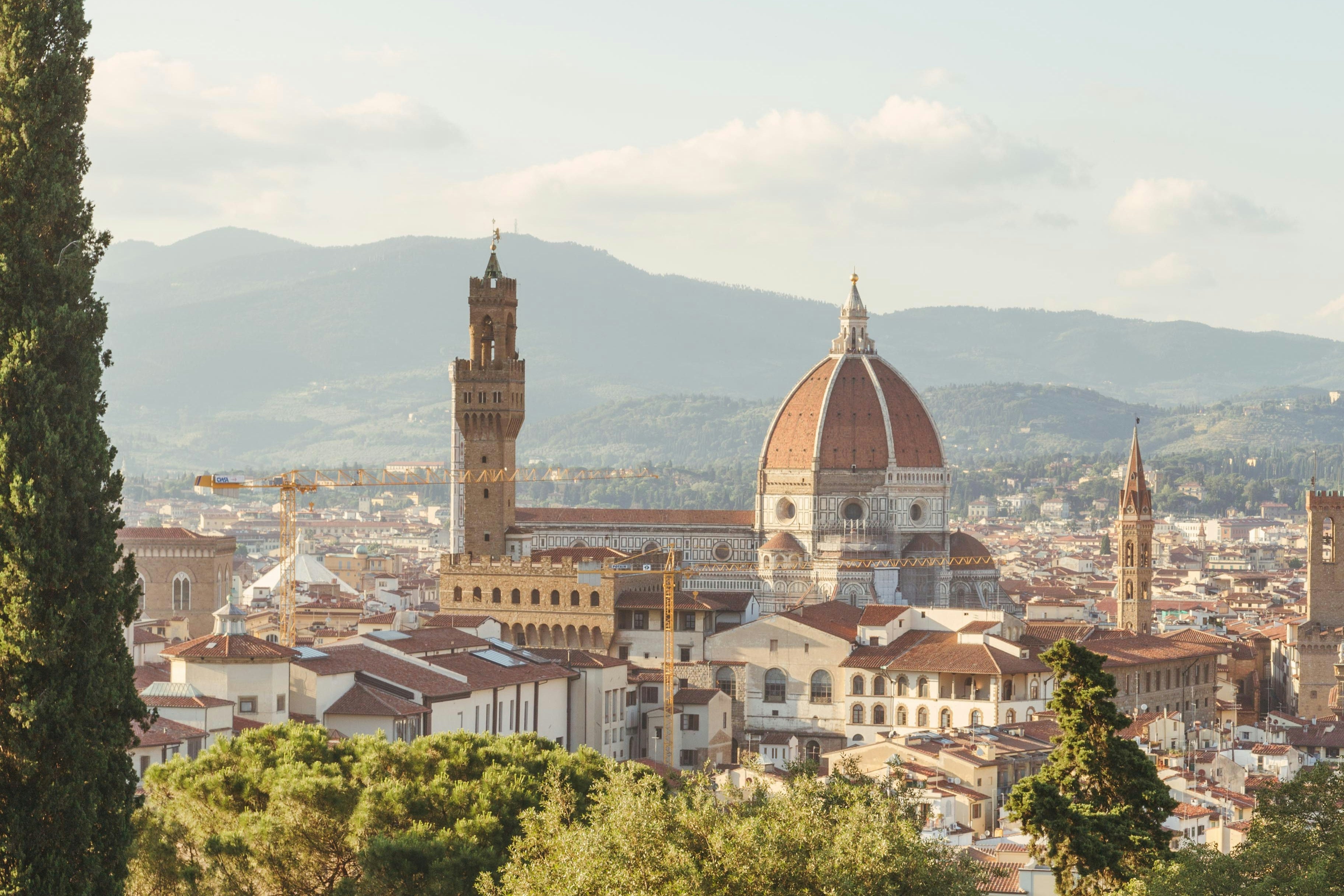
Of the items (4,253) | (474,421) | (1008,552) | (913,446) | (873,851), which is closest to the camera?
(4,253)

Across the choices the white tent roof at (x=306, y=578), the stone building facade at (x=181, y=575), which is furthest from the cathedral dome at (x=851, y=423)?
the white tent roof at (x=306, y=578)

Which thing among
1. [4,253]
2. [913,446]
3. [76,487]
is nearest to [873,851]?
[76,487]

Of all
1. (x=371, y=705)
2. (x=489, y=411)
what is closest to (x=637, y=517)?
(x=489, y=411)

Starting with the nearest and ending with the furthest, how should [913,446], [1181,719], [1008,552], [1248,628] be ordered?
[1181,719] → [913,446] → [1248,628] → [1008,552]

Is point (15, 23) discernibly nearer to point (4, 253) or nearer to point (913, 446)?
point (4, 253)

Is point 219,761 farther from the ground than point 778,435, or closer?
closer

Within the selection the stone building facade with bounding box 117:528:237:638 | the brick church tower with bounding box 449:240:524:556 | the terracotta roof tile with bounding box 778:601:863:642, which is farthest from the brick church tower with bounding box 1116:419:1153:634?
the stone building facade with bounding box 117:528:237:638

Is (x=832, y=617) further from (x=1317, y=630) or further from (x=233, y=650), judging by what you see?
(x=233, y=650)
